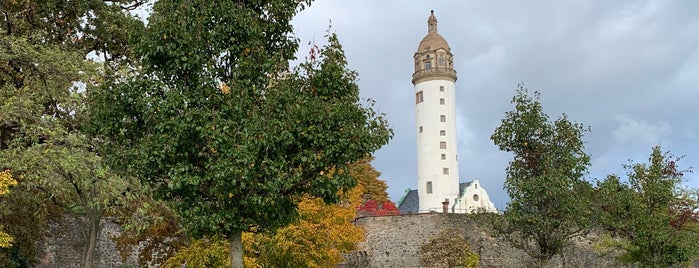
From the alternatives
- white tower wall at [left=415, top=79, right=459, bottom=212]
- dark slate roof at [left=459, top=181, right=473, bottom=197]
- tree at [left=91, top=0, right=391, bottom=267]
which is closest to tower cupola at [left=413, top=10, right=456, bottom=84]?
white tower wall at [left=415, top=79, right=459, bottom=212]

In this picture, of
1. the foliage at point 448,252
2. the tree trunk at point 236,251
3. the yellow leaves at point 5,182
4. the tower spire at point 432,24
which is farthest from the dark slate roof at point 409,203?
the tree trunk at point 236,251

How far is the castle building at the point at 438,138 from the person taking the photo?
5194 cm

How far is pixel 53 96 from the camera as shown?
54.1 ft

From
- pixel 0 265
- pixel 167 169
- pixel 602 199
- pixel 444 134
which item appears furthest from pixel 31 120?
pixel 444 134

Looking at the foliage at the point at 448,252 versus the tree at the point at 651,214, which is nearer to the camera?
the tree at the point at 651,214

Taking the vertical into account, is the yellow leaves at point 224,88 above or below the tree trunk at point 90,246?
above

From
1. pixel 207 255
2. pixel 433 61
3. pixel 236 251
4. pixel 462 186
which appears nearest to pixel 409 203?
pixel 462 186

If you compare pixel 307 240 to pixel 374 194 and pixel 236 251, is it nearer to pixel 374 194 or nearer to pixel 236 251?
pixel 236 251

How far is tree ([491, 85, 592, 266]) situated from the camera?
1470cm

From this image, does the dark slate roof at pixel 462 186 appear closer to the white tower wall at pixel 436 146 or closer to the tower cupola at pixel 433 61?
the white tower wall at pixel 436 146

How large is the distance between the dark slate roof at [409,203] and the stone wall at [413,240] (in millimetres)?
22507

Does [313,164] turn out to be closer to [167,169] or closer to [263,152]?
[263,152]

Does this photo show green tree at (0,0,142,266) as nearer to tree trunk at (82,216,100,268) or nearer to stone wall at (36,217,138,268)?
tree trunk at (82,216,100,268)

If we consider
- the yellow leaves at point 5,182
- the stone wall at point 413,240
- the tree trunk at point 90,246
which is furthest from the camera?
the stone wall at point 413,240
